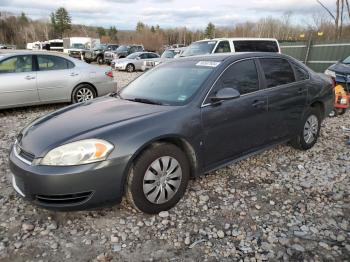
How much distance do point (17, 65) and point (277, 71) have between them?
19.0 ft

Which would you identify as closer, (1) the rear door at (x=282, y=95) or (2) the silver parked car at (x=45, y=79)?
(1) the rear door at (x=282, y=95)

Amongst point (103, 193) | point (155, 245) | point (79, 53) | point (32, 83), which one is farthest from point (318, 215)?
point (79, 53)

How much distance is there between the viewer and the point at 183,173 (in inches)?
132

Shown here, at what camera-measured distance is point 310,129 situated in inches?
197

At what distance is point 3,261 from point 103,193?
3.15 ft

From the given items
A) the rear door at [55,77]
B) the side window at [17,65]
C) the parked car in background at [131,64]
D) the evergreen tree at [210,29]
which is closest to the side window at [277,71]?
the rear door at [55,77]

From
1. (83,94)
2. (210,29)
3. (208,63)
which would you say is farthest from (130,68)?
(210,29)

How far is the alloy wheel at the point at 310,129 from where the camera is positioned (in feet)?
16.2

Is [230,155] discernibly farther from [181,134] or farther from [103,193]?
[103,193]

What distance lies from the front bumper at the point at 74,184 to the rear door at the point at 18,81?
4.73m

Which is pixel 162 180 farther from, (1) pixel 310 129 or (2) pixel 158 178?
(1) pixel 310 129

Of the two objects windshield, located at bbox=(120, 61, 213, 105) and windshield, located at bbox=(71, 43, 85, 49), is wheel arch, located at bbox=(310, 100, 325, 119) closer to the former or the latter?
windshield, located at bbox=(120, 61, 213, 105)

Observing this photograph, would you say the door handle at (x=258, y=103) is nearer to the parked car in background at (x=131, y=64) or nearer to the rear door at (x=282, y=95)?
the rear door at (x=282, y=95)

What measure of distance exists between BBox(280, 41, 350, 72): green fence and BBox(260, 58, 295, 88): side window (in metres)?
12.8
